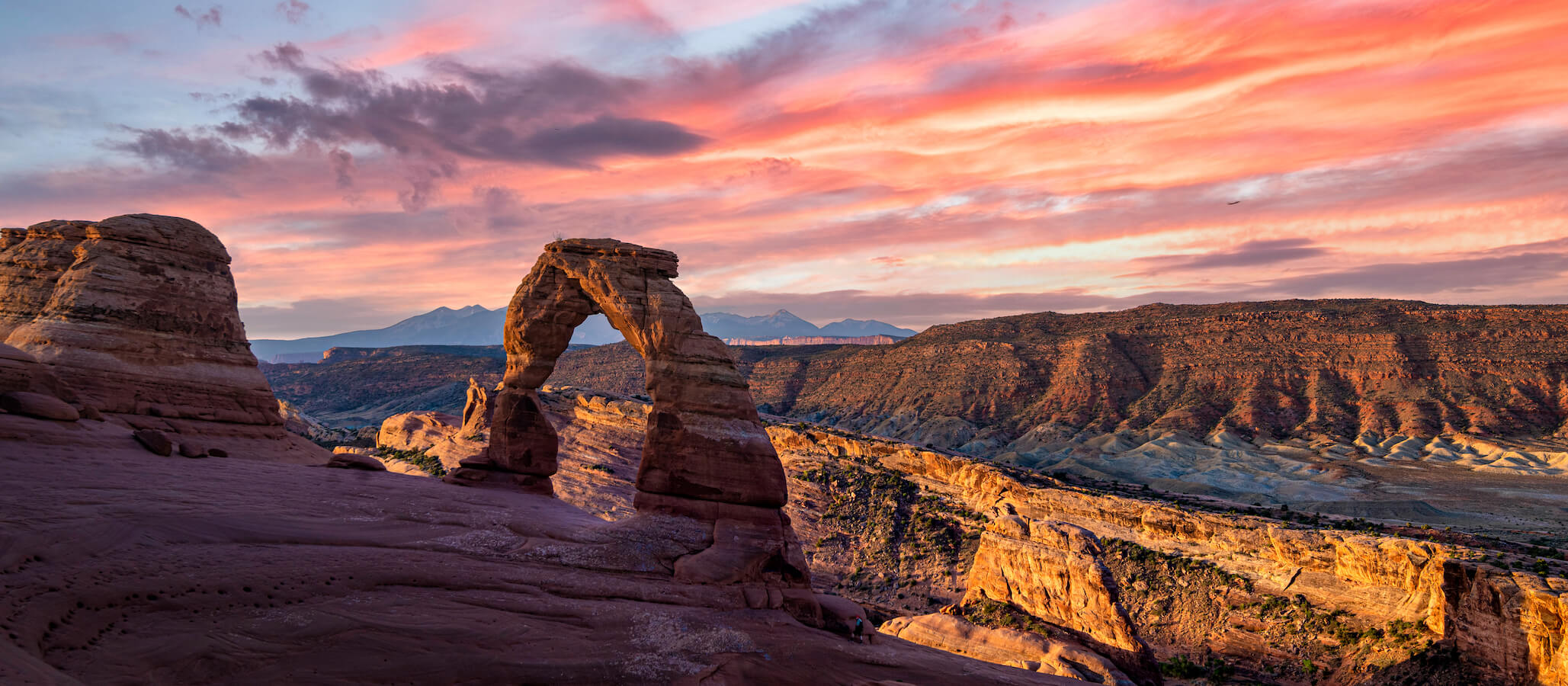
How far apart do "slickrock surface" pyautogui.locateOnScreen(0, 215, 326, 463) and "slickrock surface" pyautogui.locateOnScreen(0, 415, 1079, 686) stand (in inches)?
238

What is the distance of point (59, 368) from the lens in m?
27.4

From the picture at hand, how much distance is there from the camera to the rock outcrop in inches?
944

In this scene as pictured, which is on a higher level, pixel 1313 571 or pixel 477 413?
pixel 477 413

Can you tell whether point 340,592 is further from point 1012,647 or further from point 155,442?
point 1012,647

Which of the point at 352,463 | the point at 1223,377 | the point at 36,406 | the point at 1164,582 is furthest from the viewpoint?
the point at 1223,377

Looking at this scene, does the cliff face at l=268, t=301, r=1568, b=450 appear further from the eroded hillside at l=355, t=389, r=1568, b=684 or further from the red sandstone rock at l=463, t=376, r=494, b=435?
the red sandstone rock at l=463, t=376, r=494, b=435

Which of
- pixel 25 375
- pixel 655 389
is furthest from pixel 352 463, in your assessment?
pixel 655 389

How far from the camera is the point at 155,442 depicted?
78.1 ft

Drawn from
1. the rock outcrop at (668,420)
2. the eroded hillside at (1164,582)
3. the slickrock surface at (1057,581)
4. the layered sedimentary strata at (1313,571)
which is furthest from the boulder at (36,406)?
the layered sedimentary strata at (1313,571)

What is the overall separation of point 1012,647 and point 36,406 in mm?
35438

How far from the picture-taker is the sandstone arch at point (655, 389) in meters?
25.2

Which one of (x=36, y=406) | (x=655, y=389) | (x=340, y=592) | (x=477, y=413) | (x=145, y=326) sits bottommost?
(x=477, y=413)

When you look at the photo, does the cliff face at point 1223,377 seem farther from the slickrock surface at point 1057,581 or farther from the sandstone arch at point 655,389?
the sandstone arch at point 655,389

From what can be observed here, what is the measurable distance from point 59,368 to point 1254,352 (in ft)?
448
